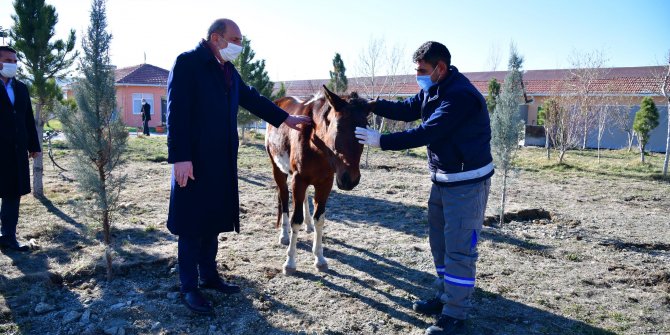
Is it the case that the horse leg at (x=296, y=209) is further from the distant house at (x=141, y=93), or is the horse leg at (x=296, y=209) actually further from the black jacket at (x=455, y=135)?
the distant house at (x=141, y=93)

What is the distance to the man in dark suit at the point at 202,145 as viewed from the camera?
3.21 m

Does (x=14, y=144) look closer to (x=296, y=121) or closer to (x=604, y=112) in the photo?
(x=296, y=121)

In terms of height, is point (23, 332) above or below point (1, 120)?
below

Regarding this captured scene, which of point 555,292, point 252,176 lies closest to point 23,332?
point 555,292

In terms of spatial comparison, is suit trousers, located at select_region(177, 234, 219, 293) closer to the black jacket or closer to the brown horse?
the brown horse

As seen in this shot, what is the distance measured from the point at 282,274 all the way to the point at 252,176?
6.06m

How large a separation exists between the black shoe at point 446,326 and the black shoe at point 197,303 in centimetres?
177

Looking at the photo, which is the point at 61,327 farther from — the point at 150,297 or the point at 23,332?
the point at 150,297

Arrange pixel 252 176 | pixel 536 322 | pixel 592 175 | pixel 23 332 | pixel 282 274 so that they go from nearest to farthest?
1. pixel 23 332
2. pixel 536 322
3. pixel 282 274
4. pixel 252 176
5. pixel 592 175

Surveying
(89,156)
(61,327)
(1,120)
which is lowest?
(61,327)

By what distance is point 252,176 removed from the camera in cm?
1027

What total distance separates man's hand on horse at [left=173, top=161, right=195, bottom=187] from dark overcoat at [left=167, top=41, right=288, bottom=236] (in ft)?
0.13

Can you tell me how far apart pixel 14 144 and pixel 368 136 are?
13.3 ft

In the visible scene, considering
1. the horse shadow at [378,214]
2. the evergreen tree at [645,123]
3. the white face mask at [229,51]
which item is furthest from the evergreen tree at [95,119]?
the evergreen tree at [645,123]
